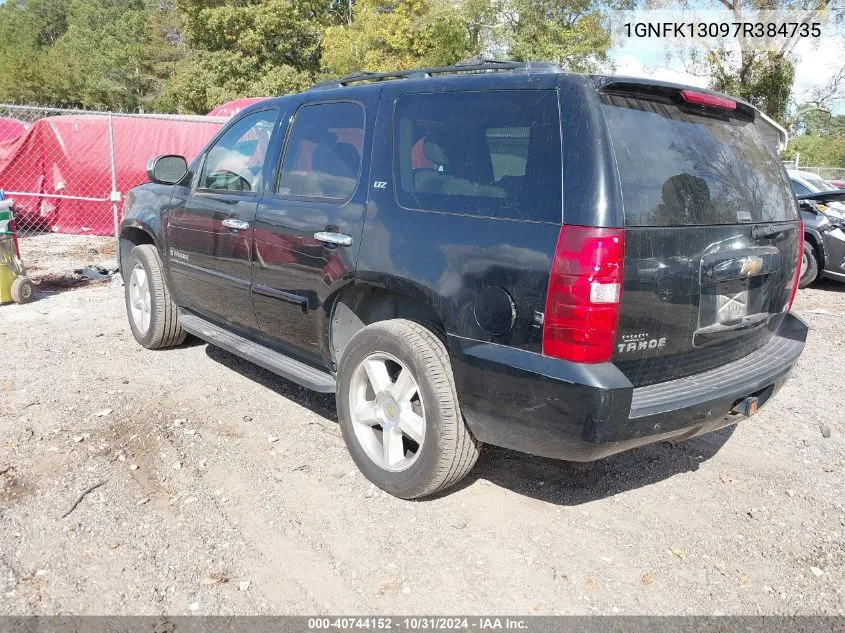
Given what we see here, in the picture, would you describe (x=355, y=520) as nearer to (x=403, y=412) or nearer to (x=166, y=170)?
(x=403, y=412)

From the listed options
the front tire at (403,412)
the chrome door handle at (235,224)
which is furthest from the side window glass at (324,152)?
the front tire at (403,412)

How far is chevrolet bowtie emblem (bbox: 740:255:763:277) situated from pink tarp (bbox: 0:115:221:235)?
35.2 ft

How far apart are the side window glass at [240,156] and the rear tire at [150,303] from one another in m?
0.97

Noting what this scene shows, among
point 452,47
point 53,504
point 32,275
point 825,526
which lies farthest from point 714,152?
point 452,47

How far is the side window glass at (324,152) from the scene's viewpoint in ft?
12.1

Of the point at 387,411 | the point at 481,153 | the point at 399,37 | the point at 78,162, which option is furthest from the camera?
the point at 399,37

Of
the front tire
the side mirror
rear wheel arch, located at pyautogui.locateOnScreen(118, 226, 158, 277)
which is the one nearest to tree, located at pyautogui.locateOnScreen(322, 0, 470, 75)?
rear wheel arch, located at pyautogui.locateOnScreen(118, 226, 158, 277)

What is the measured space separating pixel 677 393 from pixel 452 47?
83.3 feet

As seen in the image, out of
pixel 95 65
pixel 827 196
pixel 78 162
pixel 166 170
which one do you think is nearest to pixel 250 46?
pixel 78 162

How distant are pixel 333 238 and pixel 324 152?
0.62m

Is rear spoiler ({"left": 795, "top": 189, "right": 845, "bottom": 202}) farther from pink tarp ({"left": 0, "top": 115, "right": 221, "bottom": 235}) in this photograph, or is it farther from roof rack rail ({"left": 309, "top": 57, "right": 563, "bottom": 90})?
pink tarp ({"left": 0, "top": 115, "right": 221, "bottom": 235})

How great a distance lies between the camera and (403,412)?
10.9ft

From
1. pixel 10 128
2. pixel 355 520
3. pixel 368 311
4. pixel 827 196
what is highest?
pixel 827 196

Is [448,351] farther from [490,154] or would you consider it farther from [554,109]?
[554,109]
